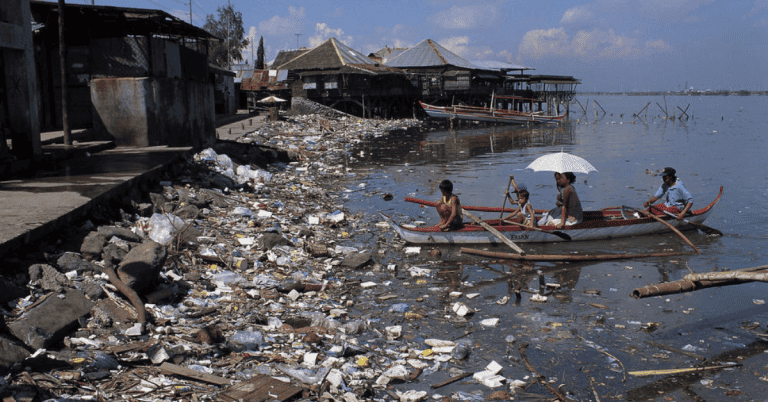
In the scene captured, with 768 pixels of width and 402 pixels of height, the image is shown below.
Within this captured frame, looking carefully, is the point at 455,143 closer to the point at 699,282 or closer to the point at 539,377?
the point at 699,282

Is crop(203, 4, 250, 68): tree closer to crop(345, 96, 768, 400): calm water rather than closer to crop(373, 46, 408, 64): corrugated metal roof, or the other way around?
crop(373, 46, 408, 64): corrugated metal roof

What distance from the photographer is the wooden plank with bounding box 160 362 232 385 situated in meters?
4.11

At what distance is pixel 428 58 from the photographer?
46969 mm

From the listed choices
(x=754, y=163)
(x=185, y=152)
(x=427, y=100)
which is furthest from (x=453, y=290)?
(x=427, y=100)

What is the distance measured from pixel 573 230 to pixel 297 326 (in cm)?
593

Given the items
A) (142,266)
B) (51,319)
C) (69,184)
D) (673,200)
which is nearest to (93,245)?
(142,266)

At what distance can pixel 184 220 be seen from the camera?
27.1ft

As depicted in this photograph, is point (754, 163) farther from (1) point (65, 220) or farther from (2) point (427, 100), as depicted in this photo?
(2) point (427, 100)

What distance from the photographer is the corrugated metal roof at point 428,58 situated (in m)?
46.5

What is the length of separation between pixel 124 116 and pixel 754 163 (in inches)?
890

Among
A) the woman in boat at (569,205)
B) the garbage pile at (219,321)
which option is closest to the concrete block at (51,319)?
the garbage pile at (219,321)

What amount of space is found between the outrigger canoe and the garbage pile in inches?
24.4

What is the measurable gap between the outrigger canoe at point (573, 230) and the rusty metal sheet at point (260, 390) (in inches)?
202

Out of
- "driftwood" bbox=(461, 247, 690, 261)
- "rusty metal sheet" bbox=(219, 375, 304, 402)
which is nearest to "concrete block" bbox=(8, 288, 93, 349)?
"rusty metal sheet" bbox=(219, 375, 304, 402)
